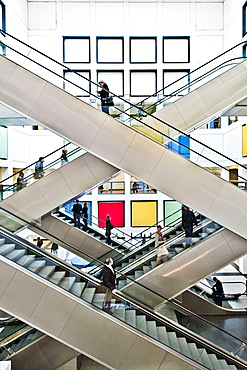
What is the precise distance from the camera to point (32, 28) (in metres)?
23.7

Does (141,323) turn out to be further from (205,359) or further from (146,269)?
(146,269)

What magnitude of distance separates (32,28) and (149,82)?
7736 mm

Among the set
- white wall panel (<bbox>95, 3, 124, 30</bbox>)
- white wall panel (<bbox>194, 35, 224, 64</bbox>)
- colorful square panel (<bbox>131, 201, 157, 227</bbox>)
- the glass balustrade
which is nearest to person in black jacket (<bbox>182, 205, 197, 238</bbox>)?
the glass balustrade

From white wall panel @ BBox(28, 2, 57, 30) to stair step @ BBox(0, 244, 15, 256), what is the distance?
18078mm

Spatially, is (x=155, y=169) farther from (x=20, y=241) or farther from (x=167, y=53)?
(x=167, y=53)

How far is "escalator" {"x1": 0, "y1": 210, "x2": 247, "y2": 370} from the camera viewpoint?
9.12 m

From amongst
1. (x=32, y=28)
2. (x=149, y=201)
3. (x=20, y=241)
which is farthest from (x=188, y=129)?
(x=32, y=28)

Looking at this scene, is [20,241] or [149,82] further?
[149,82]

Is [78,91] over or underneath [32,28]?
underneath

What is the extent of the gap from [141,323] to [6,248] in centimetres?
376

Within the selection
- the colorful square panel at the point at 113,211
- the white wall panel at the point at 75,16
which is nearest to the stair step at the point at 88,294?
the colorful square panel at the point at 113,211

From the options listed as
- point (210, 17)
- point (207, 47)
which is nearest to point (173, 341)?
point (207, 47)

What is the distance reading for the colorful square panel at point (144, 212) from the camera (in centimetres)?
2494

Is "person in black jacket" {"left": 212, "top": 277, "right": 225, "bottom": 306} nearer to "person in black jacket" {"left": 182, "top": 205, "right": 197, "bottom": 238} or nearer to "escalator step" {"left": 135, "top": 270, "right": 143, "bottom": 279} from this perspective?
"person in black jacket" {"left": 182, "top": 205, "right": 197, "bottom": 238}
